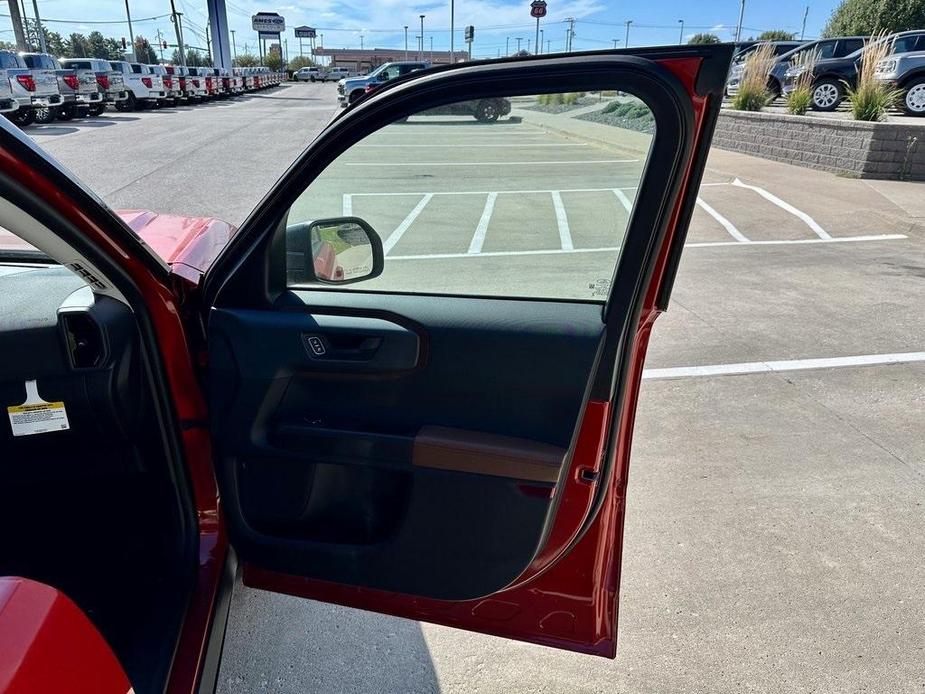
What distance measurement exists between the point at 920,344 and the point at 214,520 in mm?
4967

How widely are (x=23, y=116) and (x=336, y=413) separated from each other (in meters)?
21.7

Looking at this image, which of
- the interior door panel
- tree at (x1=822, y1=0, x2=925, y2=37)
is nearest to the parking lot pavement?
the interior door panel

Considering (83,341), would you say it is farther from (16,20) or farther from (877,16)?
(877,16)

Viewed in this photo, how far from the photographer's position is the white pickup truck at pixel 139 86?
84.7ft

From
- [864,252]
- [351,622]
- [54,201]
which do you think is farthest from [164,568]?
[864,252]

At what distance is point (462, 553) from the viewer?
5.66 ft

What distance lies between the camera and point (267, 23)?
293 feet

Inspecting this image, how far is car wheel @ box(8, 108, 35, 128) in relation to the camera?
17975 mm

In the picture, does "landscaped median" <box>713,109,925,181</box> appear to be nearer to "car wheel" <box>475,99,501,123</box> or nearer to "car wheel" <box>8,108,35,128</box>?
"car wheel" <box>475,99,501,123</box>

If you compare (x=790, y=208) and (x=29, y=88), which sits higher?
(x=29, y=88)

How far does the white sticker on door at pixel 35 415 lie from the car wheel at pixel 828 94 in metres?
18.1

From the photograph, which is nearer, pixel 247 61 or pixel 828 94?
pixel 828 94

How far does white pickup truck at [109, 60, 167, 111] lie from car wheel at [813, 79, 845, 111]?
23925 millimetres

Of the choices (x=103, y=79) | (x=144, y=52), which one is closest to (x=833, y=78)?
(x=103, y=79)
